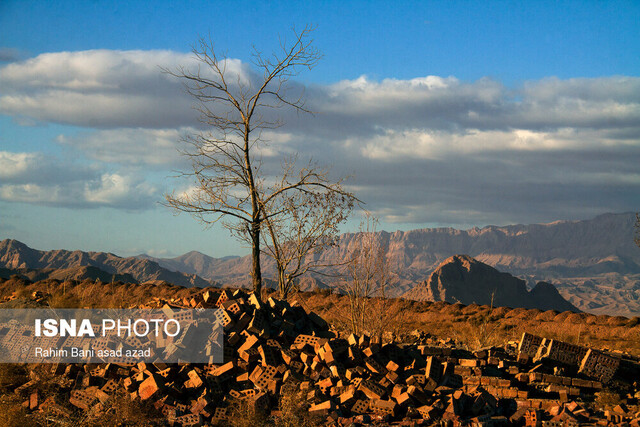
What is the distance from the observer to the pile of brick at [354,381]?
955 centimetres

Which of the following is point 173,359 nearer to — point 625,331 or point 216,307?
point 216,307

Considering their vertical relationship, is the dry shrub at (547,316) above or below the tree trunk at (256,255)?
below

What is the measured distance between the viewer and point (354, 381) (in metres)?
10.3

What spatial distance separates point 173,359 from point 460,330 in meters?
12.4

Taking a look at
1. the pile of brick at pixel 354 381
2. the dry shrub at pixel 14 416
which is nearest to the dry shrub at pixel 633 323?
the pile of brick at pixel 354 381

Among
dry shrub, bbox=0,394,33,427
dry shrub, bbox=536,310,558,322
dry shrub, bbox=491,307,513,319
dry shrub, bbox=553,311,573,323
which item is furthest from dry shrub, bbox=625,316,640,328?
dry shrub, bbox=0,394,33,427

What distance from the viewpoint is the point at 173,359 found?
10.9 metres

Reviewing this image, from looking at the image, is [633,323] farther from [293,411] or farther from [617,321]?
[293,411]

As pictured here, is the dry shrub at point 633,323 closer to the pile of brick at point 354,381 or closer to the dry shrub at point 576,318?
the dry shrub at point 576,318

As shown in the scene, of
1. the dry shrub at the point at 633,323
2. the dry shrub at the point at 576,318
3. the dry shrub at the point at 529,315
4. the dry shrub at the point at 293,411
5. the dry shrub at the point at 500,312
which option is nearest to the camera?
the dry shrub at the point at 293,411

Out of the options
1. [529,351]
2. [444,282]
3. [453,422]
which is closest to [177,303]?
[453,422]

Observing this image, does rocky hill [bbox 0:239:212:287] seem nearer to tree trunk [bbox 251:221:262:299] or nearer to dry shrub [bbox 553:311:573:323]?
tree trunk [bbox 251:221:262:299]

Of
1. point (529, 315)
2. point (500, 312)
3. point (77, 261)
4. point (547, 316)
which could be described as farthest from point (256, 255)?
point (77, 261)

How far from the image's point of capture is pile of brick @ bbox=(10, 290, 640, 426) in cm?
955
